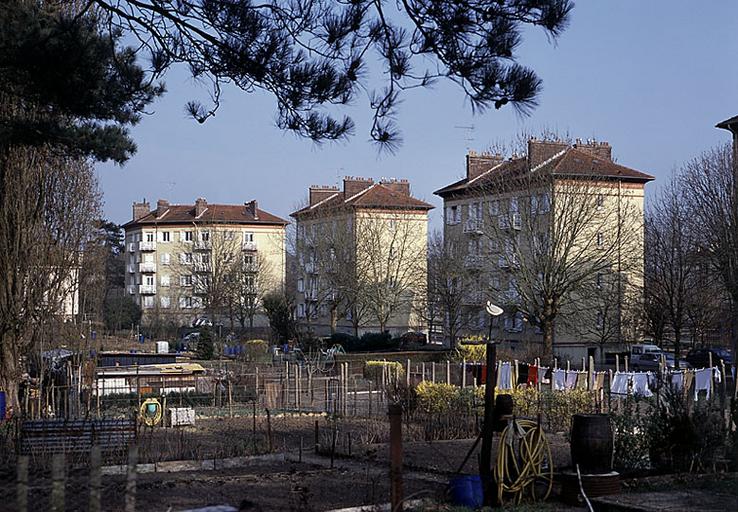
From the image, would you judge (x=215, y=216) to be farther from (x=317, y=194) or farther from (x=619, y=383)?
(x=619, y=383)

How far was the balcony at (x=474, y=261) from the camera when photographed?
4409 centimetres

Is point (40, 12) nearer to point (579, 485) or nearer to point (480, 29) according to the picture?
point (480, 29)

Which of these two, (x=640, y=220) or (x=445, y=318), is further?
(x=445, y=318)

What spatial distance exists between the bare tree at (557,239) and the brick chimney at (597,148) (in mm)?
2948

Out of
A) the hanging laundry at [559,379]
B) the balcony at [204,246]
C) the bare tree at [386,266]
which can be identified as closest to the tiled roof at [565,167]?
the bare tree at [386,266]

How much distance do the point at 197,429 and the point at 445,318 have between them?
2967 centimetres

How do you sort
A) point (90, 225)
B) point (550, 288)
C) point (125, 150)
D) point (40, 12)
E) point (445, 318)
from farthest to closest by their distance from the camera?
1. point (445, 318)
2. point (550, 288)
3. point (90, 225)
4. point (125, 150)
5. point (40, 12)

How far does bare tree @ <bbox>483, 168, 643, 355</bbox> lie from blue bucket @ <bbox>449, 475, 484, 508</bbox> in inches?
1060

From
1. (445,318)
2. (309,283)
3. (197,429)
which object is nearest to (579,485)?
(197,429)

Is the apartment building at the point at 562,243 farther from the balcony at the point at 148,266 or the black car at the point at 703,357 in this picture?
the balcony at the point at 148,266

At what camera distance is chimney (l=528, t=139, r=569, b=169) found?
39.2 m

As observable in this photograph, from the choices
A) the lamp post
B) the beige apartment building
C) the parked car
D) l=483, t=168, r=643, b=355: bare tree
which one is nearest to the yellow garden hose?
the lamp post

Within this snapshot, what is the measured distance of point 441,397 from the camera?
19.9m

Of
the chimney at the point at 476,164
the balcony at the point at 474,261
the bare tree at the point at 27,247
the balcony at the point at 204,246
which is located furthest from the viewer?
the balcony at the point at 204,246
